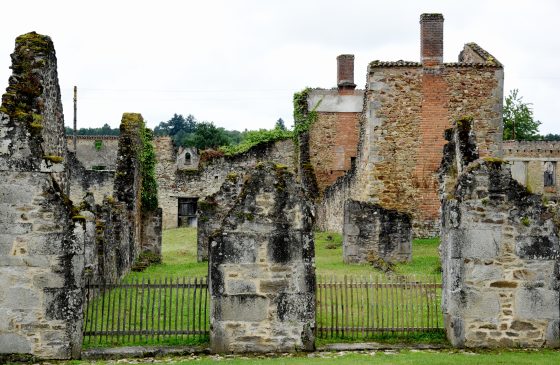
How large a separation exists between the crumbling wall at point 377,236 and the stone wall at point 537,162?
37705 millimetres

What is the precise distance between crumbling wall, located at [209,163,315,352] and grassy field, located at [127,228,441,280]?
538 cm

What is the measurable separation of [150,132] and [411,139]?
10920 millimetres

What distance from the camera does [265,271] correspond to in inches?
527

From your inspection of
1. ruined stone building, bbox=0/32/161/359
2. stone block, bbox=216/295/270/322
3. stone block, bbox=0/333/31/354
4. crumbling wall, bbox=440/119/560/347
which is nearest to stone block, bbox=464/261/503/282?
crumbling wall, bbox=440/119/560/347

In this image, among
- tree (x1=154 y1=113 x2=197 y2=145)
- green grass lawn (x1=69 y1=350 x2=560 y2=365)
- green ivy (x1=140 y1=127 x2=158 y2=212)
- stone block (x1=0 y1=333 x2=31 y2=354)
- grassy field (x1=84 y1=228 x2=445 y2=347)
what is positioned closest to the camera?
green grass lawn (x1=69 y1=350 x2=560 y2=365)

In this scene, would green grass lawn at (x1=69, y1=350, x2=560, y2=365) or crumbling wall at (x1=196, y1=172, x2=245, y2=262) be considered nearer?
green grass lawn at (x1=69, y1=350, x2=560, y2=365)

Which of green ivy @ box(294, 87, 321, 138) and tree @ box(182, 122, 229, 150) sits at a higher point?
tree @ box(182, 122, 229, 150)

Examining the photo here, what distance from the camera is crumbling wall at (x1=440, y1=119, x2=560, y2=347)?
13.6 m

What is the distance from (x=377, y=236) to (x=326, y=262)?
6.26ft

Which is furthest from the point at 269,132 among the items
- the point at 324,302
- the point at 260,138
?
the point at 324,302

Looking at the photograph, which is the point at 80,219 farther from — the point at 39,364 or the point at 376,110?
the point at 376,110

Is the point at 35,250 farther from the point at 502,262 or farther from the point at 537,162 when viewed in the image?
the point at 537,162

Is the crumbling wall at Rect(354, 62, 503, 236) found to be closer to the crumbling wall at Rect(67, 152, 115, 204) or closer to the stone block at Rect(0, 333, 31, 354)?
the stone block at Rect(0, 333, 31, 354)

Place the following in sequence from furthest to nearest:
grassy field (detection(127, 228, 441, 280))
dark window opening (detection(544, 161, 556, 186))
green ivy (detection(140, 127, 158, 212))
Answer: dark window opening (detection(544, 161, 556, 186)) → green ivy (detection(140, 127, 158, 212)) → grassy field (detection(127, 228, 441, 280))
